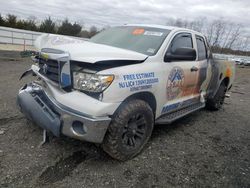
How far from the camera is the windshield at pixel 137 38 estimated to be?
378cm

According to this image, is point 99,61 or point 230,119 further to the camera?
point 230,119

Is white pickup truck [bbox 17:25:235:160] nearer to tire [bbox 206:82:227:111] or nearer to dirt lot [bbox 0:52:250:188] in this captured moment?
dirt lot [bbox 0:52:250:188]

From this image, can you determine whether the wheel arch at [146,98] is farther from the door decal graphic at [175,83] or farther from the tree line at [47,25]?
the tree line at [47,25]

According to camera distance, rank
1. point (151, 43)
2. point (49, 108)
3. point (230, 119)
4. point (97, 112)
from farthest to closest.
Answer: point (230, 119) < point (151, 43) < point (49, 108) < point (97, 112)

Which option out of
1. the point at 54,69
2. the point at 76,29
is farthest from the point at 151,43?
the point at 76,29

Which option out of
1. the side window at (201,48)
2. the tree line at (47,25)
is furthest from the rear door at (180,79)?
the tree line at (47,25)

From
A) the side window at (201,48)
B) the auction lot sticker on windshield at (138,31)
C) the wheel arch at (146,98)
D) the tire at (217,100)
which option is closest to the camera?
the wheel arch at (146,98)

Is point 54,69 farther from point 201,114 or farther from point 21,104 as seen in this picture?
point 201,114

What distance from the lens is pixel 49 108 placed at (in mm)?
3156

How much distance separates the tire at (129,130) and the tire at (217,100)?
3.19 meters

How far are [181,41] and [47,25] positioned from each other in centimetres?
3181

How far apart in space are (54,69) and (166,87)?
5.34 ft

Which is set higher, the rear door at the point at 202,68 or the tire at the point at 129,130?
the rear door at the point at 202,68

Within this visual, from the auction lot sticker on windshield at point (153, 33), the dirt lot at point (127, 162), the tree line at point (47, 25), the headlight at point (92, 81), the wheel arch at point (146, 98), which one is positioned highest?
the tree line at point (47, 25)
